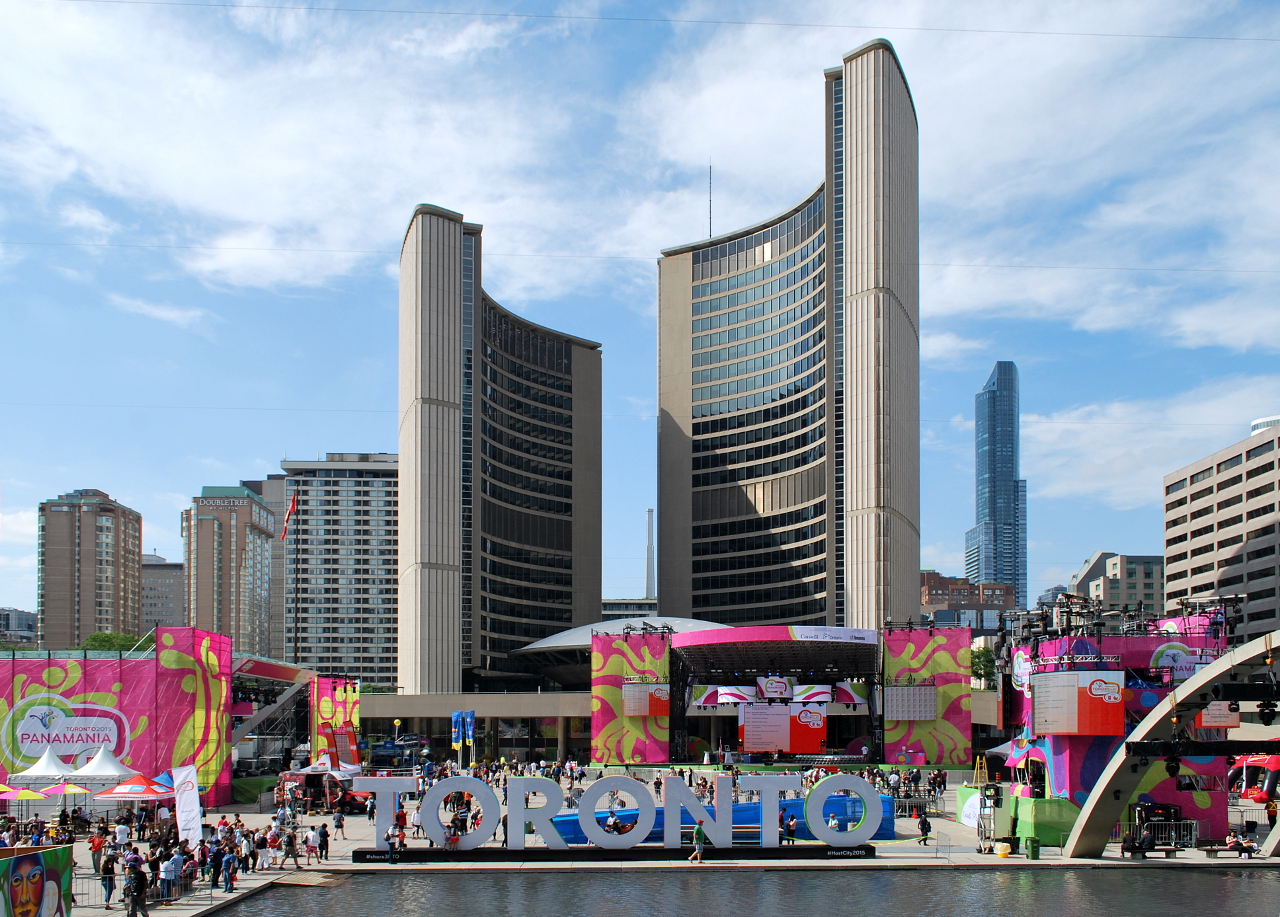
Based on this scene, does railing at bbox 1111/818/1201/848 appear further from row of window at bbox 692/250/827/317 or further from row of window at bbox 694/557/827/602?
row of window at bbox 692/250/827/317

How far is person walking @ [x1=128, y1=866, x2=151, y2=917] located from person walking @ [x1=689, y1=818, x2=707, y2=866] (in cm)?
1642

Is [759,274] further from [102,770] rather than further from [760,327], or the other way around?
[102,770]

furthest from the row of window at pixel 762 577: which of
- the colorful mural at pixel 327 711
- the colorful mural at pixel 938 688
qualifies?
the colorful mural at pixel 327 711

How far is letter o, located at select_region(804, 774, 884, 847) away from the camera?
37156 millimetres

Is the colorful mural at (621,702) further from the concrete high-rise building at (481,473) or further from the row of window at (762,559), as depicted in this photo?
the row of window at (762,559)

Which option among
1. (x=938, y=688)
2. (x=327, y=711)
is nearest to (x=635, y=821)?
(x=327, y=711)

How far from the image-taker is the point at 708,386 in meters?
139

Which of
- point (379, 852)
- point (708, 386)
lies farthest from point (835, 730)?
point (379, 852)

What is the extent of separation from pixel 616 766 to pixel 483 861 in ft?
132

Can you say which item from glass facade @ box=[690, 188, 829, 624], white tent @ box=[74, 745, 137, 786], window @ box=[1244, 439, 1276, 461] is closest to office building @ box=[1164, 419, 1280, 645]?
window @ box=[1244, 439, 1276, 461]

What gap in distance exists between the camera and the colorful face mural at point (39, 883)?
21.9 metres

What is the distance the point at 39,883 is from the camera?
75.8ft

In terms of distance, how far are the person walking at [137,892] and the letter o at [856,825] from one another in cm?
2020

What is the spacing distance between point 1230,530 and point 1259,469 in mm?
9123
